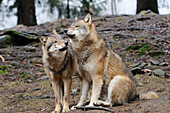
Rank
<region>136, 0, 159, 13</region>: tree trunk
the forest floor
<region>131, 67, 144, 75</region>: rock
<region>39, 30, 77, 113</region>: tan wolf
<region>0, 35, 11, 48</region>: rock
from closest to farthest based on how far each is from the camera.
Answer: <region>39, 30, 77, 113</region>: tan wolf → the forest floor → <region>131, 67, 144, 75</region>: rock → <region>0, 35, 11, 48</region>: rock → <region>136, 0, 159, 13</region>: tree trunk

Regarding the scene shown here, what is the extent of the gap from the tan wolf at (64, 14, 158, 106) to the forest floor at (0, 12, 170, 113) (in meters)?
0.33

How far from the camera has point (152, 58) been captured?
1026 centimetres

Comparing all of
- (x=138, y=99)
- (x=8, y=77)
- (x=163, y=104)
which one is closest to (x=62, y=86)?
(x=138, y=99)

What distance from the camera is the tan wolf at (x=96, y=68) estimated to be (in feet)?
17.4

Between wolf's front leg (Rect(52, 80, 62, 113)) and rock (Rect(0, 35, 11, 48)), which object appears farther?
rock (Rect(0, 35, 11, 48))

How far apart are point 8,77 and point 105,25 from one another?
7.96 m

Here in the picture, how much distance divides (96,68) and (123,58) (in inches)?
220

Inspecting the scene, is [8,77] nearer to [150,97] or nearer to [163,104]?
[150,97]

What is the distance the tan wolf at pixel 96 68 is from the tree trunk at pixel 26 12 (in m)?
14.8

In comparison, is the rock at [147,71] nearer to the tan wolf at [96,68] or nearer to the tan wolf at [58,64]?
the tan wolf at [96,68]

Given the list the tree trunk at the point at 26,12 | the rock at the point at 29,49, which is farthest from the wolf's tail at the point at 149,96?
the tree trunk at the point at 26,12

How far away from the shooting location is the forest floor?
241 inches

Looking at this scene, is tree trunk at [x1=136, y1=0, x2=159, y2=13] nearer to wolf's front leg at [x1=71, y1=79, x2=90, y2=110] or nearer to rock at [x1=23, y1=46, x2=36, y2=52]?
rock at [x1=23, y1=46, x2=36, y2=52]

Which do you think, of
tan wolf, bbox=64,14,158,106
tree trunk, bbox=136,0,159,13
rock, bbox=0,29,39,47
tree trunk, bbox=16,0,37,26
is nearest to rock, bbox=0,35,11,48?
rock, bbox=0,29,39,47
